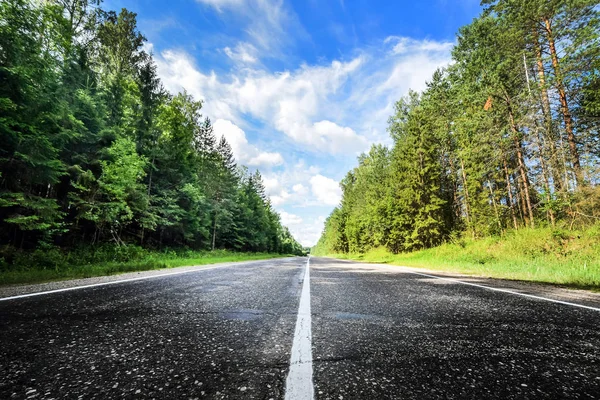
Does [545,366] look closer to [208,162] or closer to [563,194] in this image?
[563,194]

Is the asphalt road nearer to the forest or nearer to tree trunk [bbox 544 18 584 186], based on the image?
the forest

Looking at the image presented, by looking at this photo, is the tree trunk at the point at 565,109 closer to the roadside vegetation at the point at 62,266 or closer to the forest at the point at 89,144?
the roadside vegetation at the point at 62,266

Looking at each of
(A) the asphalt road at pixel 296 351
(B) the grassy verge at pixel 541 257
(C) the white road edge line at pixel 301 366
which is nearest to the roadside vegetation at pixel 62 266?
(A) the asphalt road at pixel 296 351

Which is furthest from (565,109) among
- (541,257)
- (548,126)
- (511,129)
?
(541,257)

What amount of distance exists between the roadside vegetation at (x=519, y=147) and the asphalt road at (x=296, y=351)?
6380 millimetres

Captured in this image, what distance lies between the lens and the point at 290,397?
1096mm

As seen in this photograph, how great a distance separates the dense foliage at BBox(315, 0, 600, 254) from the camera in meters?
11.3

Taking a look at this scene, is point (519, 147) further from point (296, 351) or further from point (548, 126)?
point (296, 351)

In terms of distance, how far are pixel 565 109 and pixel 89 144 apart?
78.2 feet

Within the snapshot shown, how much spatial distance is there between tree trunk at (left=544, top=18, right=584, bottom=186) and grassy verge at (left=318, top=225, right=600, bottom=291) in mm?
2673

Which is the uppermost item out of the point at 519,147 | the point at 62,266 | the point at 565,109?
the point at 565,109

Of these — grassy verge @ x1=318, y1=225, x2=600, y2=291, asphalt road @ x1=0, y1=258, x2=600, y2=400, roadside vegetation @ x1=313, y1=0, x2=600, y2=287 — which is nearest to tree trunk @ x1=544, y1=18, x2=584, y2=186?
roadside vegetation @ x1=313, y1=0, x2=600, y2=287

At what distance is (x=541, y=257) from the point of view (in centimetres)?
1034

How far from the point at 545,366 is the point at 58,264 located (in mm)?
12502
